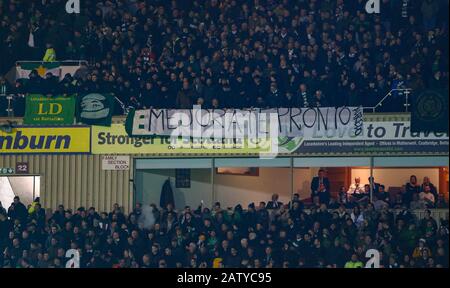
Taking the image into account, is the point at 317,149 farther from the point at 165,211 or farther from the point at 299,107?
the point at 165,211

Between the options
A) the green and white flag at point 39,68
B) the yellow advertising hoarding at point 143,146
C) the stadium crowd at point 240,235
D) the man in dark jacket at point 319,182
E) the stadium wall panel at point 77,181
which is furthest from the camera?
the green and white flag at point 39,68

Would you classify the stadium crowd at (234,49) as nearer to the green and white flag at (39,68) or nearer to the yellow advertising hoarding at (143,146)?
the green and white flag at (39,68)

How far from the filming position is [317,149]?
3056 cm

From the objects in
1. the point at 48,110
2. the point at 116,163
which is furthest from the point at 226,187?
the point at 48,110

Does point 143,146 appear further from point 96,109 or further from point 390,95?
point 390,95

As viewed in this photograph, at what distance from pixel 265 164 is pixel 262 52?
2.91 meters

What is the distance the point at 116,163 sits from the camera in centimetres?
3159

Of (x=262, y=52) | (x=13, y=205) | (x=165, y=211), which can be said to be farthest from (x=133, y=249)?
(x=262, y=52)

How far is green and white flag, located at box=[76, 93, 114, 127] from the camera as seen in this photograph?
31.2 m

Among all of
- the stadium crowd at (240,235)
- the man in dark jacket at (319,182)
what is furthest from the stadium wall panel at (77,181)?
the man in dark jacket at (319,182)

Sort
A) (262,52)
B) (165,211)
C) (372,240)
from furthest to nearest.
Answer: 1. (262,52)
2. (165,211)
3. (372,240)

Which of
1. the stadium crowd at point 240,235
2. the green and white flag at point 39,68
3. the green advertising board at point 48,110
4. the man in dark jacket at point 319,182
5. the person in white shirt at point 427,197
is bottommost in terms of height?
the stadium crowd at point 240,235

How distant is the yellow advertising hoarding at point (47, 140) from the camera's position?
31.6 metres

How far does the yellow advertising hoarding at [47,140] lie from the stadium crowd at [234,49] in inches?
24.9
